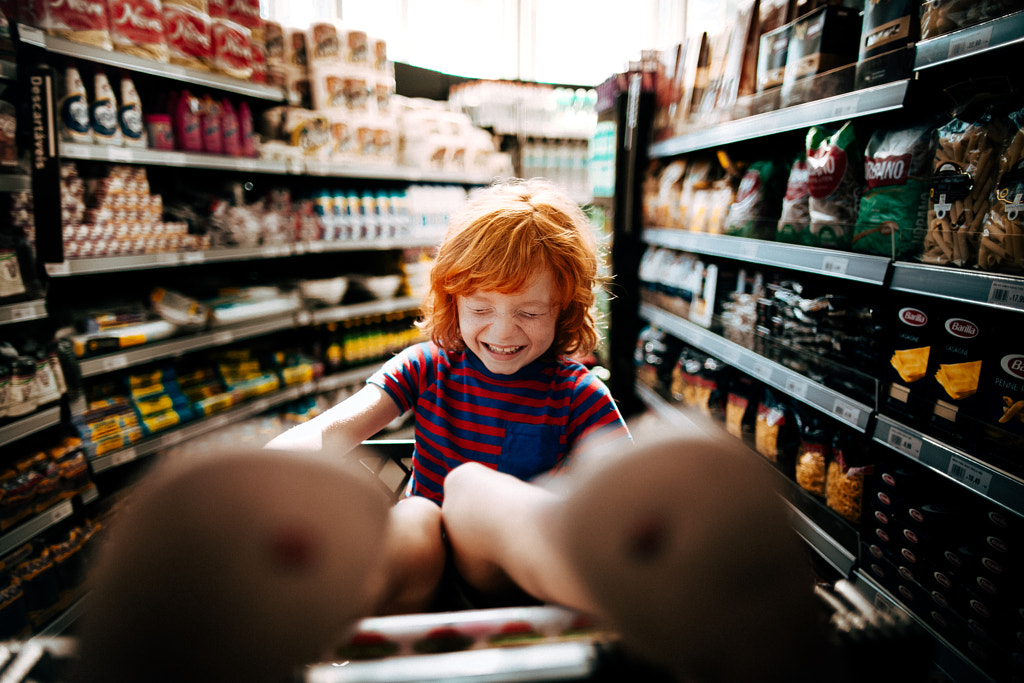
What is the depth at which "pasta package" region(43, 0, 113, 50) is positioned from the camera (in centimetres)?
147

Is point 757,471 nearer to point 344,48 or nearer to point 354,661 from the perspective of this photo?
point 354,661

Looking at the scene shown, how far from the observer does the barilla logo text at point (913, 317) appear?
122cm

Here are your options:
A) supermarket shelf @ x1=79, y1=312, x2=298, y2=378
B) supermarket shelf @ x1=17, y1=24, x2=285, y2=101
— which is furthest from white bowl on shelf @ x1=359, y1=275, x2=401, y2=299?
supermarket shelf @ x1=17, y1=24, x2=285, y2=101

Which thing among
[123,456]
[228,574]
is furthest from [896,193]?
[123,456]

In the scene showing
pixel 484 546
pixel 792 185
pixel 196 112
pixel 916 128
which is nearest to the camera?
pixel 484 546

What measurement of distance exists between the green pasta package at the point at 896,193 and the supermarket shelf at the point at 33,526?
94.1 inches

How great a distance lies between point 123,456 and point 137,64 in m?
1.31

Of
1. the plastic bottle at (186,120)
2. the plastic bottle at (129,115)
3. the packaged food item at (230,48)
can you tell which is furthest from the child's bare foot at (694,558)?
the packaged food item at (230,48)

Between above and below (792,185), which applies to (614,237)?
below

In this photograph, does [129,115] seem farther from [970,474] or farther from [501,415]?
[970,474]

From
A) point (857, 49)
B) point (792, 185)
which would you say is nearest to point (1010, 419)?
point (792, 185)

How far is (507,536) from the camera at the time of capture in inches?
22.9

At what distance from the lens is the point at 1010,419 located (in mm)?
1017

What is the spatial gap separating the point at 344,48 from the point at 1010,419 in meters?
2.71
